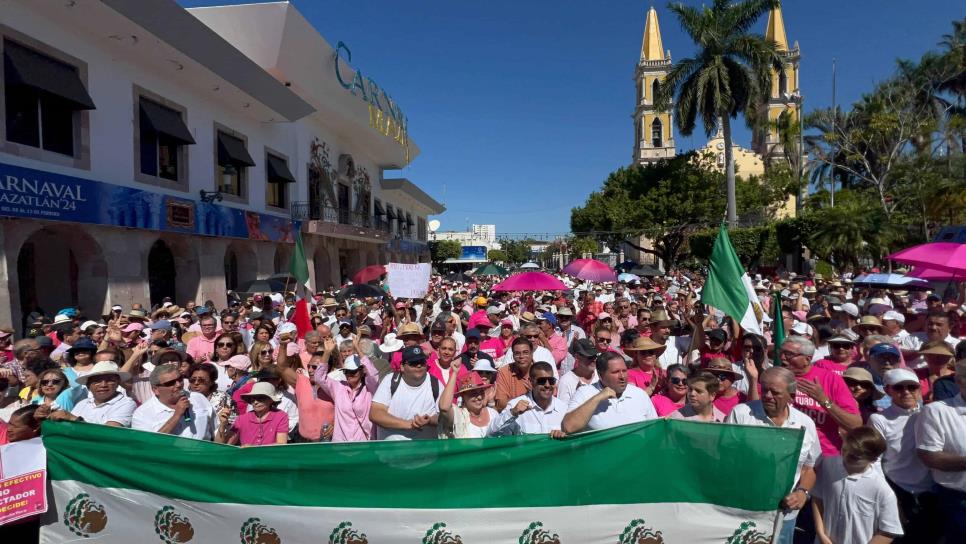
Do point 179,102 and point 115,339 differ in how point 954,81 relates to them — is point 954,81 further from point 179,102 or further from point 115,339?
point 115,339

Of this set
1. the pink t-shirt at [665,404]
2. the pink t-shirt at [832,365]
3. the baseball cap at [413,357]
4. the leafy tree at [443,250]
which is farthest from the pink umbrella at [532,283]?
the leafy tree at [443,250]

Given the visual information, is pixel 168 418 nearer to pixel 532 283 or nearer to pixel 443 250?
pixel 532 283

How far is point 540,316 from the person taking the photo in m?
8.55

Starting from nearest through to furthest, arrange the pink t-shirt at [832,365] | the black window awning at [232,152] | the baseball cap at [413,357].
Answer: the baseball cap at [413,357]
the pink t-shirt at [832,365]
the black window awning at [232,152]

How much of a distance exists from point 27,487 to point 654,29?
72.3 meters

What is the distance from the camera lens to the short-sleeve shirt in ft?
13.9

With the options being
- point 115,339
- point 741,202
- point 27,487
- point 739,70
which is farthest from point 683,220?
point 27,487

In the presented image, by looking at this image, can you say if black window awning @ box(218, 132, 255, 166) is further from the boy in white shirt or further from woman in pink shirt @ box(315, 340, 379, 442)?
the boy in white shirt

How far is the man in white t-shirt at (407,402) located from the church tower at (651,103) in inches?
2483

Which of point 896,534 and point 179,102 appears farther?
point 179,102

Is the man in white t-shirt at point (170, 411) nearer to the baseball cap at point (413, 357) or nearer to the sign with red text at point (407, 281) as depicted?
the baseball cap at point (413, 357)

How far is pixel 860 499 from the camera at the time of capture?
3.26 meters

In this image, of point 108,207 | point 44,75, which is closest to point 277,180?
point 108,207

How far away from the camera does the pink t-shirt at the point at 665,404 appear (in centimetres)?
441
